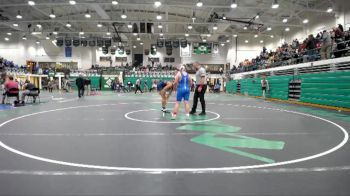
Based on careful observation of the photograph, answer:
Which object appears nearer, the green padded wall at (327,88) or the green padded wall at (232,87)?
the green padded wall at (327,88)

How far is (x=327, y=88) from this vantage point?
48.5ft

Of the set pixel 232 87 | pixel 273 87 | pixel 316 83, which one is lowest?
pixel 232 87

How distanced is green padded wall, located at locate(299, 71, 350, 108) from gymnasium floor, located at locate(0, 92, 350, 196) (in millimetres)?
6726

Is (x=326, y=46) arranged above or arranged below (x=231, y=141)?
above

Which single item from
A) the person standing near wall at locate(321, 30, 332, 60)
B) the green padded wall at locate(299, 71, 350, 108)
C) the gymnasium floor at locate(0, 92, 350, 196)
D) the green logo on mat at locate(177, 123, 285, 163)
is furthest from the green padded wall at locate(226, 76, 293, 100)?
the green logo on mat at locate(177, 123, 285, 163)

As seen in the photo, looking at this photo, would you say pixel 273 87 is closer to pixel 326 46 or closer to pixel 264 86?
pixel 264 86

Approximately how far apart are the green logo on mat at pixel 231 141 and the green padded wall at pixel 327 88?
817cm

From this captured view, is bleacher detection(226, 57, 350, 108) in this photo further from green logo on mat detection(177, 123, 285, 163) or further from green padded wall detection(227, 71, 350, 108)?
green logo on mat detection(177, 123, 285, 163)

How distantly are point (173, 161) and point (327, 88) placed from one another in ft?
42.4

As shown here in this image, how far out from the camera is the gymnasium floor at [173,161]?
10.9 ft

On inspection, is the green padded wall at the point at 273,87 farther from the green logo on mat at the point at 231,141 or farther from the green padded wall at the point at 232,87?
the green logo on mat at the point at 231,141

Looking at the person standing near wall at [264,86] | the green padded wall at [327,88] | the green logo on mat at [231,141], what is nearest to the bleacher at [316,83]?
the green padded wall at [327,88]

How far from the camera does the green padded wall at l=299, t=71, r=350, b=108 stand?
13255 millimetres

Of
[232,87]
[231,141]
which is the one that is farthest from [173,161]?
[232,87]
